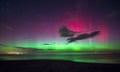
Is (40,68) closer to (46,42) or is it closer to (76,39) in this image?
(46,42)

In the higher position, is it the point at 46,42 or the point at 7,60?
the point at 46,42

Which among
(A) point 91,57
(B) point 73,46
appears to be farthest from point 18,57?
(A) point 91,57

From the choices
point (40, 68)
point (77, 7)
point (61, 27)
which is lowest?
point (40, 68)

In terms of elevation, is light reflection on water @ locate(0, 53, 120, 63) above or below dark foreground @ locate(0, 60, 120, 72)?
above

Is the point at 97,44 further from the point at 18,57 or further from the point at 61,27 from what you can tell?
the point at 18,57

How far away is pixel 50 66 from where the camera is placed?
2.90 metres

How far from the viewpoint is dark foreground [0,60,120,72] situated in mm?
2833

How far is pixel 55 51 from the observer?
2895 millimetres

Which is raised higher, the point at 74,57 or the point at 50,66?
the point at 74,57

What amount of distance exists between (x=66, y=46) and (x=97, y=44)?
0.39 metres

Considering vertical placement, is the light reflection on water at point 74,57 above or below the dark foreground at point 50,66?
above

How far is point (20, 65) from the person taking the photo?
2.92 meters

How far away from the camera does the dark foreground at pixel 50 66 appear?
2.83m

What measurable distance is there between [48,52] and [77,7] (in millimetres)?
676
